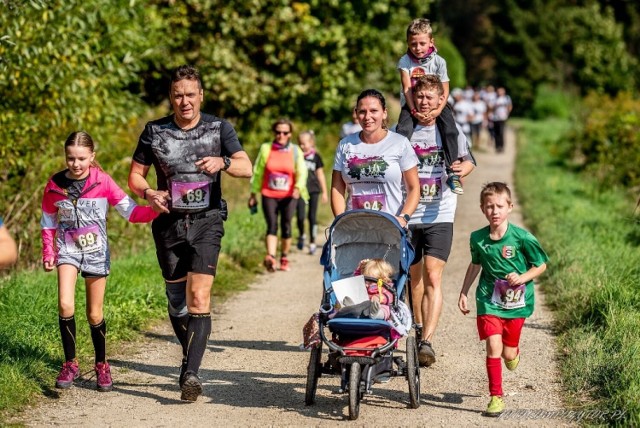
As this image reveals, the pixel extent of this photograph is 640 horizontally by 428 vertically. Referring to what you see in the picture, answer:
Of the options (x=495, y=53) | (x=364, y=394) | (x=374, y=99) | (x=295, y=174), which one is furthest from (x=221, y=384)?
(x=495, y=53)

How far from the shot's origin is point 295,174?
13.1 metres

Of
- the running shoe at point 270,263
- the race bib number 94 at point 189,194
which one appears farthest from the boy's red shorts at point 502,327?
the running shoe at point 270,263

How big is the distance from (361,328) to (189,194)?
1.56 meters

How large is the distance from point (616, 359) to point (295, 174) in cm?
649

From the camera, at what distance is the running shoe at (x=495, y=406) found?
6.58 m

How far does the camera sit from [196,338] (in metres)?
7.15

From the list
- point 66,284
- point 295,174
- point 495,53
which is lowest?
point 66,284

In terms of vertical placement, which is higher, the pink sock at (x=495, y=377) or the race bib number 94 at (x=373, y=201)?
the race bib number 94 at (x=373, y=201)

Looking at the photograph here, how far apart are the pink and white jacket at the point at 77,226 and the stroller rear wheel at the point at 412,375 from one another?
84.6 inches

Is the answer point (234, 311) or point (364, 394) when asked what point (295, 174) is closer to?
point (234, 311)

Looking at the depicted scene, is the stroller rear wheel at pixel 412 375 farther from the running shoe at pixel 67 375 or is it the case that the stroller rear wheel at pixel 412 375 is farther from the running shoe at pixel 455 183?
the running shoe at pixel 67 375

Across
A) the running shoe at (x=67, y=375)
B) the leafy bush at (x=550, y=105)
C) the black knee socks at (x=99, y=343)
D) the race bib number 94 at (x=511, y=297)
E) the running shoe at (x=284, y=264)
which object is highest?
the leafy bush at (x=550, y=105)

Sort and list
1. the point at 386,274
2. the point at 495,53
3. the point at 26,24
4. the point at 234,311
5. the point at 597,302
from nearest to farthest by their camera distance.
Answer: the point at 386,274 → the point at 597,302 → the point at 234,311 → the point at 26,24 → the point at 495,53

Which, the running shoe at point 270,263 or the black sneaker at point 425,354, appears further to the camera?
the running shoe at point 270,263
